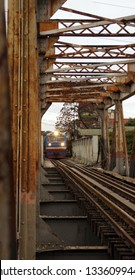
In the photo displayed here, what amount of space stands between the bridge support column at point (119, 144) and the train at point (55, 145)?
2172 cm

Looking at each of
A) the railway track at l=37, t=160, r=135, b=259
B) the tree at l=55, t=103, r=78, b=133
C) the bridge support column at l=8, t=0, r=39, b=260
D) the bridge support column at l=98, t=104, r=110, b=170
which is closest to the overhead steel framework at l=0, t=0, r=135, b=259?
the bridge support column at l=8, t=0, r=39, b=260

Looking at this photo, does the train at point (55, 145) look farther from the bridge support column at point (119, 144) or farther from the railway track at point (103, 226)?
the railway track at point (103, 226)

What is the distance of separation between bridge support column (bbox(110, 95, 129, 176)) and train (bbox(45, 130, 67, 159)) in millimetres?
21722

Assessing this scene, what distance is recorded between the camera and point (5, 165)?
199 cm

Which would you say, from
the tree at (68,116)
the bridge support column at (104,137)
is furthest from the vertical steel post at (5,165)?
the tree at (68,116)

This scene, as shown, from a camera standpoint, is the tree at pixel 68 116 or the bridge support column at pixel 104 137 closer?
the bridge support column at pixel 104 137

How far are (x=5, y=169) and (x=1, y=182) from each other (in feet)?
0.22

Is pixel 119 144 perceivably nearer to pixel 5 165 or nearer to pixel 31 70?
pixel 31 70

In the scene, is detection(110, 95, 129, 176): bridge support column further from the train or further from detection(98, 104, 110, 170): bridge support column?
the train

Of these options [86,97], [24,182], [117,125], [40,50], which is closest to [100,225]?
[24,182]

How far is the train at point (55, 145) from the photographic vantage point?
47094 mm

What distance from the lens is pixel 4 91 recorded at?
200 cm

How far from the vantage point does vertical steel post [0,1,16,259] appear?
196 centimetres
